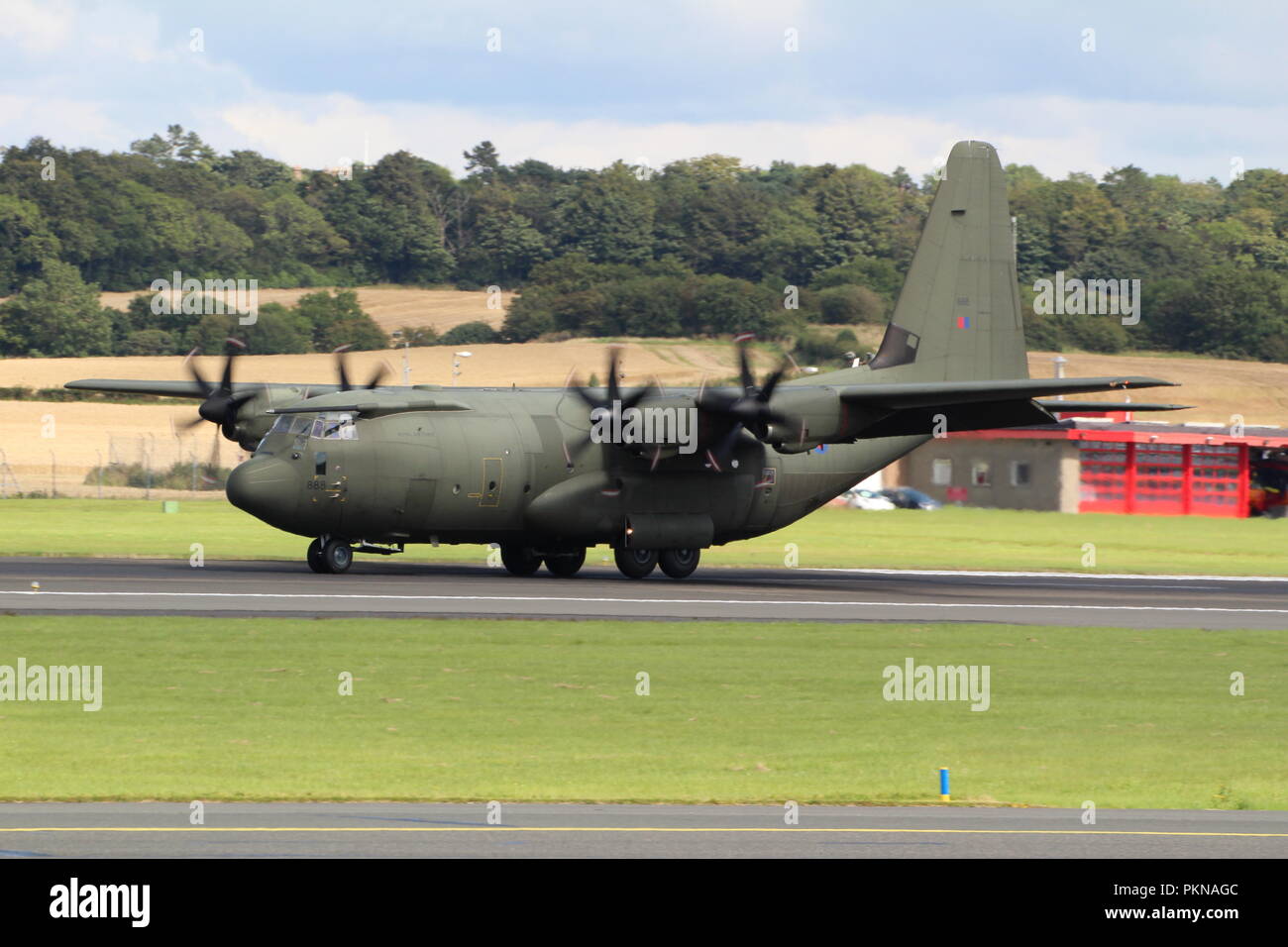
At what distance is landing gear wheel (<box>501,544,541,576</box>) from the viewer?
4459cm

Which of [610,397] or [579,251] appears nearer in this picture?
[610,397]

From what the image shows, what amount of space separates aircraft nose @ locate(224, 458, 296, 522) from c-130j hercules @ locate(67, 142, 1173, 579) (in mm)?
46

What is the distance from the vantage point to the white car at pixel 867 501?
91.4 m

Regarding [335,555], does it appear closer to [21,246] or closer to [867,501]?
[867,501]

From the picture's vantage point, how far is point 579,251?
149 m

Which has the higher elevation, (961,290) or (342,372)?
(961,290)

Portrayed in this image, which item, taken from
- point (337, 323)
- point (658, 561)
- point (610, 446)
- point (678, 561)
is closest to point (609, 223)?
point (337, 323)

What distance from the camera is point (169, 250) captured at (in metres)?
159

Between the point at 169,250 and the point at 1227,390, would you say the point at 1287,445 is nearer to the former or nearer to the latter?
the point at 1227,390

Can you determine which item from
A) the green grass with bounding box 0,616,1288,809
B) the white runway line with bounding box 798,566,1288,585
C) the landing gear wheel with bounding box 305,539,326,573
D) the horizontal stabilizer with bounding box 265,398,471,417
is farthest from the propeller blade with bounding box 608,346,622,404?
the white runway line with bounding box 798,566,1288,585

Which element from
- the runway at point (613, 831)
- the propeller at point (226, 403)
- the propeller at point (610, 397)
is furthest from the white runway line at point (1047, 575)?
the runway at point (613, 831)

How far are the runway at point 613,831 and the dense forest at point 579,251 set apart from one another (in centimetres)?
9228

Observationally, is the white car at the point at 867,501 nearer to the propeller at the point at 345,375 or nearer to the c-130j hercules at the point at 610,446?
the c-130j hercules at the point at 610,446

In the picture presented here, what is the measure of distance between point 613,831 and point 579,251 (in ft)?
447
